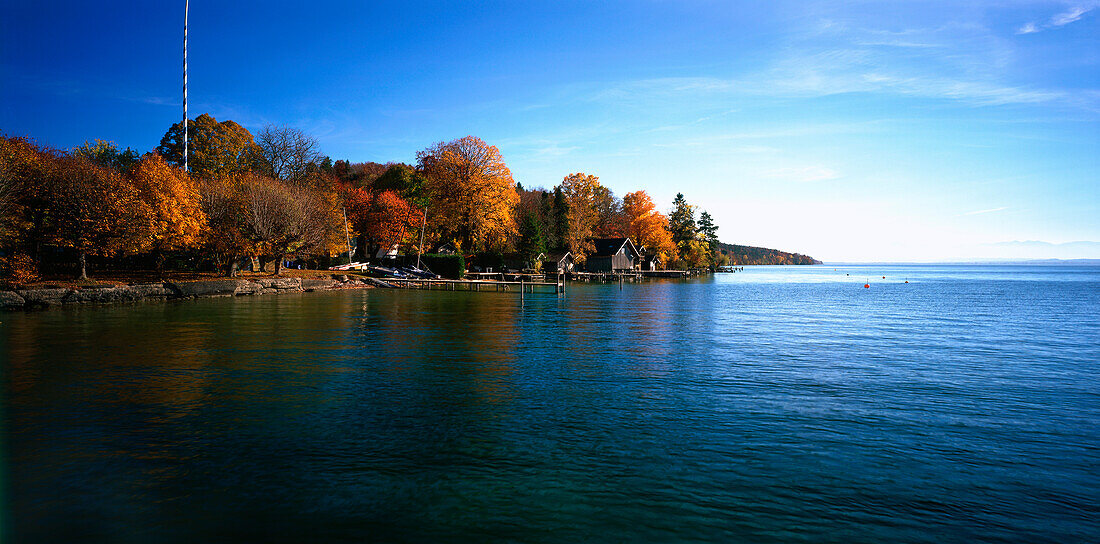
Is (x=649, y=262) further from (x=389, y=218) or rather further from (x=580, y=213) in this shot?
(x=389, y=218)

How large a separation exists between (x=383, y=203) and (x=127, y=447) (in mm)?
66451

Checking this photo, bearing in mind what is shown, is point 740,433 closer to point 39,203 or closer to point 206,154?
point 39,203

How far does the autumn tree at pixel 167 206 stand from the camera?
3914cm

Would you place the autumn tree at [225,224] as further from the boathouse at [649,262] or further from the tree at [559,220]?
the boathouse at [649,262]

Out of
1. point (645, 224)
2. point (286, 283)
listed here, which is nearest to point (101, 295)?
point (286, 283)

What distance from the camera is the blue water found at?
23.9 ft

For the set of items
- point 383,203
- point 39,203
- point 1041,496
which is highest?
point 383,203

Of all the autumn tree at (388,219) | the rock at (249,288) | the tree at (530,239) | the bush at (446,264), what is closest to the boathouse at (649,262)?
the tree at (530,239)

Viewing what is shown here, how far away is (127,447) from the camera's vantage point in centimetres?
981

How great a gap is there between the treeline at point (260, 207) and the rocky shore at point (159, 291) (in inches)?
94.6

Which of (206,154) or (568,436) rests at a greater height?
(206,154)

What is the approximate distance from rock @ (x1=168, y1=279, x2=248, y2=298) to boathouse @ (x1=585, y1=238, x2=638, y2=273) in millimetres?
57790

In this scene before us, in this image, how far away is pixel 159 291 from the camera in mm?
39625

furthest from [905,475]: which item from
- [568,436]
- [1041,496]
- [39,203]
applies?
[39,203]
